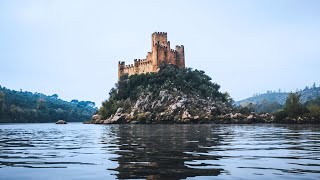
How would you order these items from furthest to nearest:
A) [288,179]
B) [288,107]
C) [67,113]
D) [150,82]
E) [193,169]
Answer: [67,113] < [150,82] < [288,107] < [193,169] < [288,179]

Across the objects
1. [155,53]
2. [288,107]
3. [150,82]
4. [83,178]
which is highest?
[155,53]

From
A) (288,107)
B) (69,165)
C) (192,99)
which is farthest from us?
(192,99)

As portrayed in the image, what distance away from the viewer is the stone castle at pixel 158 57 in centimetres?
12925

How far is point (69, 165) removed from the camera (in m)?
11.5

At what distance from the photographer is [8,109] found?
520ft

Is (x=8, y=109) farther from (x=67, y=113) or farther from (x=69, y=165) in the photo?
(x=69, y=165)

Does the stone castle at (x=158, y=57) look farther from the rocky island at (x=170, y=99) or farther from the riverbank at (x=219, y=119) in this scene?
the riverbank at (x=219, y=119)

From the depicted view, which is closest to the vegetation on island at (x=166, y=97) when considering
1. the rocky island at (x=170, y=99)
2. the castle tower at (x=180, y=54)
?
the rocky island at (x=170, y=99)

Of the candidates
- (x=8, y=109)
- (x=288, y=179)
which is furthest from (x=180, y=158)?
(x=8, y=109)

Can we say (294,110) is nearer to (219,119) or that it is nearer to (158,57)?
(219,119)

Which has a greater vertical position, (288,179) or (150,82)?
(150,82)

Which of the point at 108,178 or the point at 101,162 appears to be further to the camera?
the point at 101,162

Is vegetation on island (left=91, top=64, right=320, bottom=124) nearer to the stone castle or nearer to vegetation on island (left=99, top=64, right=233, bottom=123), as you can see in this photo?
vegetation on island (left=99, top=64, right=233, bottom=123)

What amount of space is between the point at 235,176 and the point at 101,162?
497 cm
